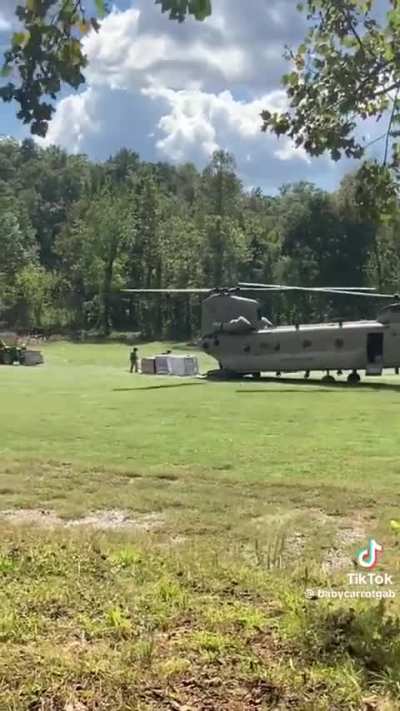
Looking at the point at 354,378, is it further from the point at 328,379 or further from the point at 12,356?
the point at 12,356

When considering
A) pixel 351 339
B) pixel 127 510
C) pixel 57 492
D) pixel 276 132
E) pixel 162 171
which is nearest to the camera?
pixel 276 132

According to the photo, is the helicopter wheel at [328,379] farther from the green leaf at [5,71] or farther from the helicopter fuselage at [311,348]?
the green leaf at [5,71]

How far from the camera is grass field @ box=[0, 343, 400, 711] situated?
3.24 meters

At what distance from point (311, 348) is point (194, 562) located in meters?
22.5

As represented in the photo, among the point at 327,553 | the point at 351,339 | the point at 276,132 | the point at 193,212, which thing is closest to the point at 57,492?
the point at 327,553

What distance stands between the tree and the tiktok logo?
12.7 ft

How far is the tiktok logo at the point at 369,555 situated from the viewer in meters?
5.76

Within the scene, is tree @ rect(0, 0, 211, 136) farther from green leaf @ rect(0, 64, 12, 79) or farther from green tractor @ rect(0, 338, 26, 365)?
green tractor @ rect(0, 338, 26, 365)

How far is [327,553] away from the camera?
20.9ft

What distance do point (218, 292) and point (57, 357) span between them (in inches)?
975

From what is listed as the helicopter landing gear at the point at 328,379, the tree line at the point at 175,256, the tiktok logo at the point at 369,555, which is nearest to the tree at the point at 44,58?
the tiktok logo at the point at 369,555

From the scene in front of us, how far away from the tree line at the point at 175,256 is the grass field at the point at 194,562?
171 feet

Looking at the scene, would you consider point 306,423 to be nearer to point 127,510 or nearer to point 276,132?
point 127,510

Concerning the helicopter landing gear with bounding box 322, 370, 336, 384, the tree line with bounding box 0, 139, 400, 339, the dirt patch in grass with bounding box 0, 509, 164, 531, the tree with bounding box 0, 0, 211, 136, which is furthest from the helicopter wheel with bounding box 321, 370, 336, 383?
the tree line with bounding box 0, 139, 400, 339
